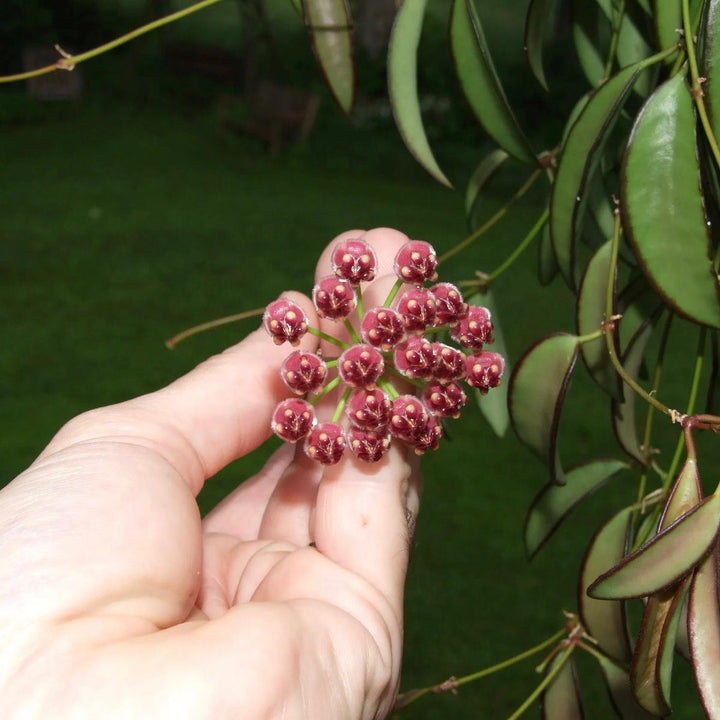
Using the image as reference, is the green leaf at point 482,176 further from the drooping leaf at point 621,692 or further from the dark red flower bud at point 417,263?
the drooping leaf at point 621,692

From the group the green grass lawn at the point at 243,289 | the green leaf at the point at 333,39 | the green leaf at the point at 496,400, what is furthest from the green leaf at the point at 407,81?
the green grass lawn at the point at 243,289

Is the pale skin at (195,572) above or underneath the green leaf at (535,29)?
underneath

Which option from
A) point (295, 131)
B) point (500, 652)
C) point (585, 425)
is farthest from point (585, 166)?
point (295, 131)

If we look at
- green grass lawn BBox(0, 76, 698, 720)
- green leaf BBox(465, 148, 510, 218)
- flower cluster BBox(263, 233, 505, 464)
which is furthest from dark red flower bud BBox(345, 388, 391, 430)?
green grass lawn BBox(0, 76, 698, 720)

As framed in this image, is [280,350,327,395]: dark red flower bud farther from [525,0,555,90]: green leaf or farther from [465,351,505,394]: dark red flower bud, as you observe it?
[525,0,555,90]: green leaf

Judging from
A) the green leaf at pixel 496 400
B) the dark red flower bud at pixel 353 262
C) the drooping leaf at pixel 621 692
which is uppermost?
the dark red flower bud at pixel 353 262

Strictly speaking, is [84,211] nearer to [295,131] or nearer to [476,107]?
[295,131]

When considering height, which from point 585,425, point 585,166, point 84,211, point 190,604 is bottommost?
point 585,425
